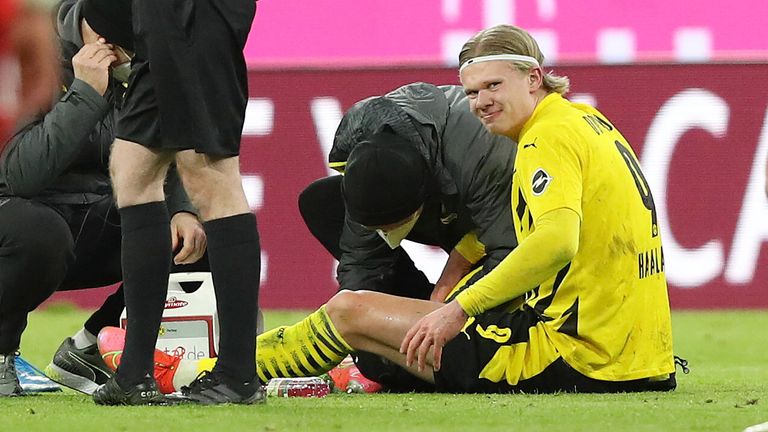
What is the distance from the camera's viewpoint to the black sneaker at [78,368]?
4480 mm

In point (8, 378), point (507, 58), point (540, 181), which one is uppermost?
point (507, 58)

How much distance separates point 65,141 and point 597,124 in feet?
5.01

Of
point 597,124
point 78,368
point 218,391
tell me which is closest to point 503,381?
point 597,124

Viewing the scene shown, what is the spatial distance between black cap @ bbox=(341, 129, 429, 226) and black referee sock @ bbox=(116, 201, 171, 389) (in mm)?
762

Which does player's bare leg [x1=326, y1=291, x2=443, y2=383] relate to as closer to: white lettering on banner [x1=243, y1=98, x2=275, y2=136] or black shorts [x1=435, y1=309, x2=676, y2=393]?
black shorts [x1=435, y1=309, x2=676, y2=393]

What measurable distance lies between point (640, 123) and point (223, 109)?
476 centimetres

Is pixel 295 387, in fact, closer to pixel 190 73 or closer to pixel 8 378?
pixel 8 378

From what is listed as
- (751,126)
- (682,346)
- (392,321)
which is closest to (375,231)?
(392,321)

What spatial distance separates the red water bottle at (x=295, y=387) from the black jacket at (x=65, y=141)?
2.28 ft

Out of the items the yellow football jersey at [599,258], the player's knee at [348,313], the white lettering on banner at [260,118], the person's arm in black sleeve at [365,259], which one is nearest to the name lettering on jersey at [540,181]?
the yellow football jersey at [599,258]

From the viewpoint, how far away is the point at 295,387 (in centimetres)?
401

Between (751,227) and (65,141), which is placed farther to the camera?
(751,227)

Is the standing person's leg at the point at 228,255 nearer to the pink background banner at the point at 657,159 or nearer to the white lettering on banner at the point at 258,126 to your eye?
the pink background banner at the point at 657,159

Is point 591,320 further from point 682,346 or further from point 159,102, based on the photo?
point 682,346
